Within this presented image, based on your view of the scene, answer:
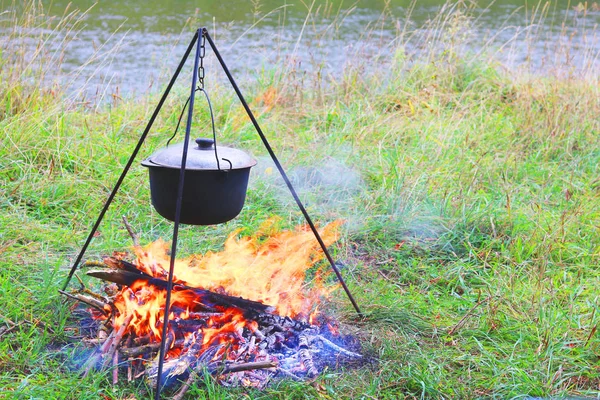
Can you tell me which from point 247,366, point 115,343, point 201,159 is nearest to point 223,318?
point 247,366

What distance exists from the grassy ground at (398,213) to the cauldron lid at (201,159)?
823mm

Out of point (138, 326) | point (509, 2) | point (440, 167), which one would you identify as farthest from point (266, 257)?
point (509, 2)

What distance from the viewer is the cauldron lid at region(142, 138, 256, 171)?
215 cm

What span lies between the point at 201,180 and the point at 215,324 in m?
0.67

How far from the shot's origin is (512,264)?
11.1ft

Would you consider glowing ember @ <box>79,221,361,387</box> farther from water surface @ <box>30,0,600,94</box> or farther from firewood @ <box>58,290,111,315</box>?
water surface @ <box>30,0,600,94</box>

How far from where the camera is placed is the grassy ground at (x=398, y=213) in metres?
2.46

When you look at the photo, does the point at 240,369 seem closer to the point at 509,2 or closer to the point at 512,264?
the point at 512,264

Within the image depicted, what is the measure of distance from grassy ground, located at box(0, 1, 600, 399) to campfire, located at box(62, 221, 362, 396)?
87 millimetres

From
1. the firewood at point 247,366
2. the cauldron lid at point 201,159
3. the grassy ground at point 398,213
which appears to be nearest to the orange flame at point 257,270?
the grassy ground at point 398,213

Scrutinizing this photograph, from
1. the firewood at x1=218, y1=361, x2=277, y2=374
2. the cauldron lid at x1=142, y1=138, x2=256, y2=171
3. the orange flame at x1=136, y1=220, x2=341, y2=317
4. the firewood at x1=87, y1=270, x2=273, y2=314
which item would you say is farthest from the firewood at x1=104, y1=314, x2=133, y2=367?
the cauldron lid at x1=142, y1=138, x2=256, y2=171

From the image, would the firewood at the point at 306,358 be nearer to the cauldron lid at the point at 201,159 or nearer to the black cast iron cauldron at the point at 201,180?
the black cast iron cauldron at the point at 201,180

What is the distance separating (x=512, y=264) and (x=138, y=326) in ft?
6.79

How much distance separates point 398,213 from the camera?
380 centimetres
